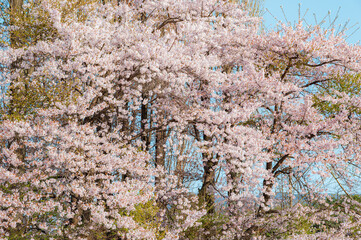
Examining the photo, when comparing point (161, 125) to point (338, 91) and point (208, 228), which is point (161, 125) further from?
point (338, 91)

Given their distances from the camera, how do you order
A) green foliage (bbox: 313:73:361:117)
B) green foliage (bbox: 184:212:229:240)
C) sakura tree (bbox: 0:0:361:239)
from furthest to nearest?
green foliage (bbox: 313:73:361:117) → green foliage (bbox: 184:212:229:240) → sakura tree (bbox: 0:0:361:239)

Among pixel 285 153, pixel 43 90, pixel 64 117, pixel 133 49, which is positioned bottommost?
pixel 285 153

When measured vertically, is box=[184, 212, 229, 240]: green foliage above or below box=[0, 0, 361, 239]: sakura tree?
below

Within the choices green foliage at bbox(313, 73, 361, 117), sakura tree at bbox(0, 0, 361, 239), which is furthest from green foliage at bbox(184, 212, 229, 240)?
green foliage at bbox(313, 73, 361, 117)

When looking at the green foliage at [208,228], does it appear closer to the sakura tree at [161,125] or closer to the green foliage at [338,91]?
the sakura tree at [161,125]

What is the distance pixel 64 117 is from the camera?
28.3 ft

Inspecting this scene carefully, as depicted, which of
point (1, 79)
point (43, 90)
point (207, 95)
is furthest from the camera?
point (207, 95)

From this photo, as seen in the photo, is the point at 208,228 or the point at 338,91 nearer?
the point at 208,228

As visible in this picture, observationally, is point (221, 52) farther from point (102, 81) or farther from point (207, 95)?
point (102, 81)

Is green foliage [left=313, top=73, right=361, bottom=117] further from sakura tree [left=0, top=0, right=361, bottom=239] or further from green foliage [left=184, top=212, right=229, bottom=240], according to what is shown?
green foliage [left=184, top=212, right=229, bottom=240]

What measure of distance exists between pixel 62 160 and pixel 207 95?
5.99 meters

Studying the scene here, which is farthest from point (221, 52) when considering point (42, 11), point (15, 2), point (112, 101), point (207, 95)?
point (15, 2)

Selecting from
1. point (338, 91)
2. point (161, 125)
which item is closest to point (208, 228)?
point (161, 125)

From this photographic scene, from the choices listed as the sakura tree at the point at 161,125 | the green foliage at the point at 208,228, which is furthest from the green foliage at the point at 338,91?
the green foliage at the point at 208,228
